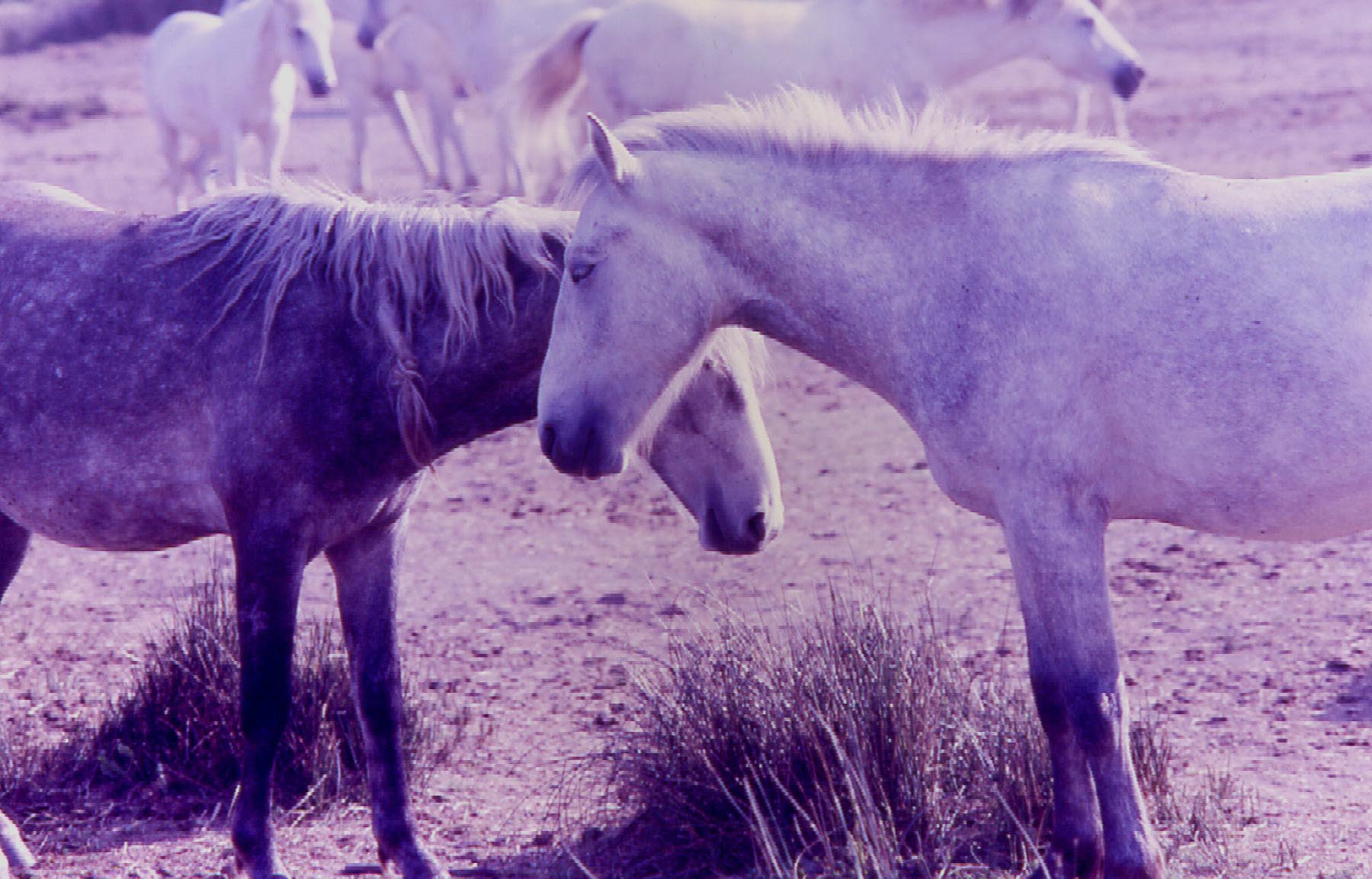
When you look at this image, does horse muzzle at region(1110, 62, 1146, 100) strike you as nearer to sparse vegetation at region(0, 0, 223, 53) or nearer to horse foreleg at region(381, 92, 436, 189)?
horse foreleg at region(381, 92, 436, 189)

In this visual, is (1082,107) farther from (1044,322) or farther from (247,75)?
(1044,322)

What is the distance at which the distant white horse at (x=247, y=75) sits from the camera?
10.8 metres

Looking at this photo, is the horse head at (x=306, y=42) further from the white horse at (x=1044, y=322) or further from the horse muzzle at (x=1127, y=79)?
the white horse at (x=1044, y=322)

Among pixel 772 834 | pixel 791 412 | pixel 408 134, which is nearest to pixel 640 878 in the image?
pixel 772 834

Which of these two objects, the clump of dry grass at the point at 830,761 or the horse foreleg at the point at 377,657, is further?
the horse foreleg at the point at 377,657

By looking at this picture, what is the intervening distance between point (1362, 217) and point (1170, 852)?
148 centimetres

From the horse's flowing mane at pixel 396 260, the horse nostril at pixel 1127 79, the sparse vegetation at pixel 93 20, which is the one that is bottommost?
the sparse vegetation at pixel 93 20

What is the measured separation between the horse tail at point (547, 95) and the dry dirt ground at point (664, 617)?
2.35 meters

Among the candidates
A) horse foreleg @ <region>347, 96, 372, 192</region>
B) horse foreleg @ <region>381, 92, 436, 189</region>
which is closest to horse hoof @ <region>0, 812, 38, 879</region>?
horse foreleg @ <region>347, 96, 372, 192</region>

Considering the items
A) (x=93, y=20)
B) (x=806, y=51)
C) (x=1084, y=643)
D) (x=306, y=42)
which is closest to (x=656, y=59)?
(x=806, y=51)

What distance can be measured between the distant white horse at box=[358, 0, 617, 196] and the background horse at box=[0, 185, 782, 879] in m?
9.81

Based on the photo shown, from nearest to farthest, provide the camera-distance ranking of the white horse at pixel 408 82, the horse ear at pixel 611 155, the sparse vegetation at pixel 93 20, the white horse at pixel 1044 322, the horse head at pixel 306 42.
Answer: the white horse at pixel 1044 322
the horse ear at pixel 611 155
the horse head at pixel 306 42
the white horse at pixel 408 82
the sparse vegetation at pixel 93 20

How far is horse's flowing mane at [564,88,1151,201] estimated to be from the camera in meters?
3.23

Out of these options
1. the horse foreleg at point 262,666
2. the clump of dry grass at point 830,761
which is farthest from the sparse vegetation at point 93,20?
the clump of dry grass at point 830,761
